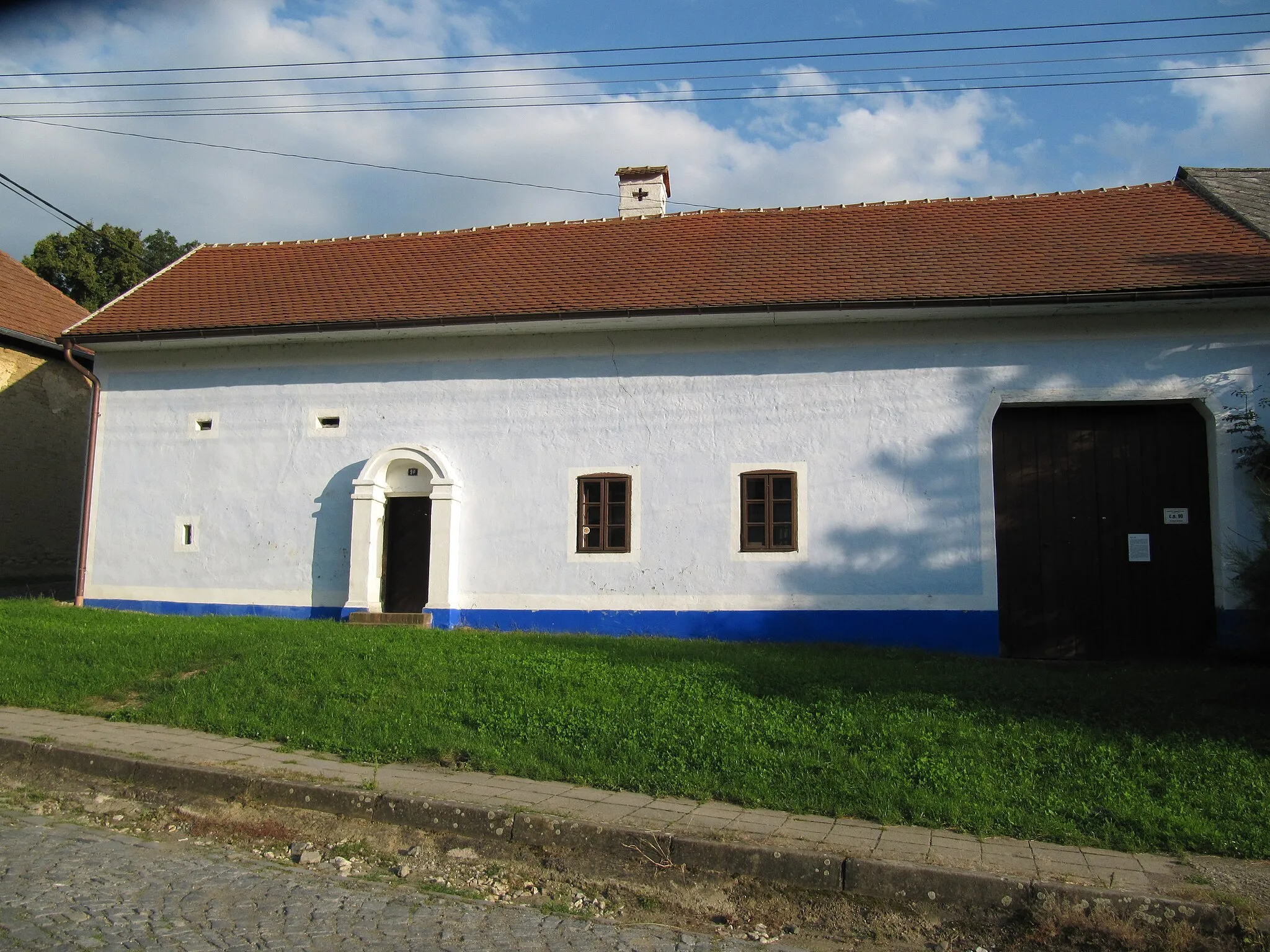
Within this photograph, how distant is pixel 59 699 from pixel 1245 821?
9067 millimetres

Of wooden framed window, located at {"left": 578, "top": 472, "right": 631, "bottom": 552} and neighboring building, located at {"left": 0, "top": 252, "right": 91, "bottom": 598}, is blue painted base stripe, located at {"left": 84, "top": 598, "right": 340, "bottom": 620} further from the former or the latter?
neighboring building, located at {"left": 0, "top": 252, "right": 91, "bottom": 598}

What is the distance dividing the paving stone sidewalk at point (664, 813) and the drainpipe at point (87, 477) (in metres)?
7.68

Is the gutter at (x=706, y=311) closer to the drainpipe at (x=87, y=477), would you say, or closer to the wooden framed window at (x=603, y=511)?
the drainpipe at (x=87, y=477)

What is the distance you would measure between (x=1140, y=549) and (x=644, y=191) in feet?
33.9

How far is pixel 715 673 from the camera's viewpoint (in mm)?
8602

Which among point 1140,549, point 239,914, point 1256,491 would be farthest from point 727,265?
point 239,914

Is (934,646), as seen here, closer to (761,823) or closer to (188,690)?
(761,823)

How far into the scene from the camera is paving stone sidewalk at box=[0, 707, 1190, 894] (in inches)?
191

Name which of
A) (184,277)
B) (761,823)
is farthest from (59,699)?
(184,277)

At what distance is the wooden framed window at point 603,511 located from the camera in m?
12.9

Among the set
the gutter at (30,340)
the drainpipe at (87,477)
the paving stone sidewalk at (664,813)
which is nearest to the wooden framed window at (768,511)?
the paving stone sidewalk at (664,813)

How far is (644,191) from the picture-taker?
17.4 metres

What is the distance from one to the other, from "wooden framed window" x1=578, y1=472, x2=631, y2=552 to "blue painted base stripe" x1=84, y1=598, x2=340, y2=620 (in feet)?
12.3

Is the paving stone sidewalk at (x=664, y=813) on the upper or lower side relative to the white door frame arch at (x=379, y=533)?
lower
